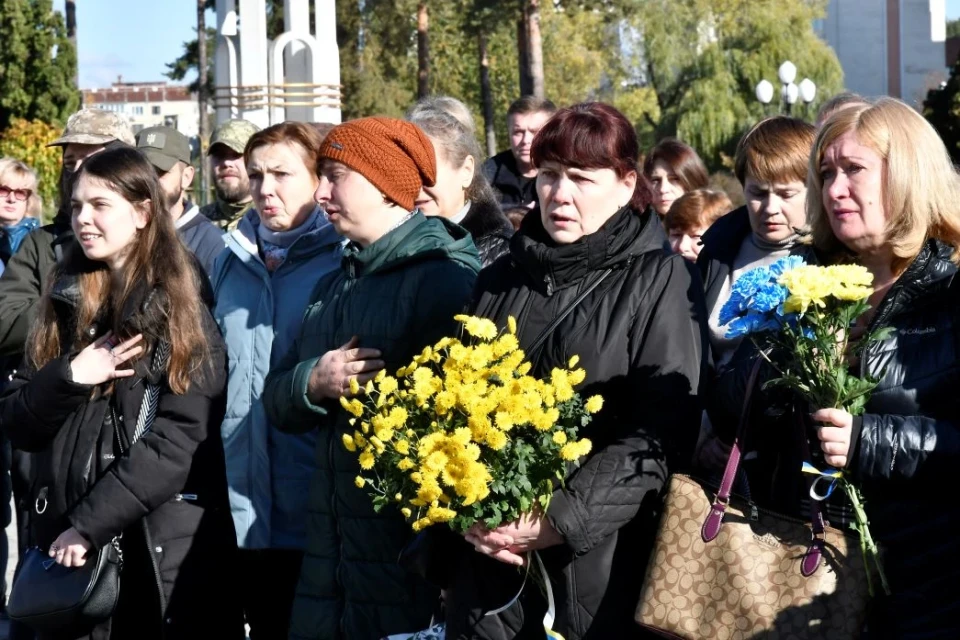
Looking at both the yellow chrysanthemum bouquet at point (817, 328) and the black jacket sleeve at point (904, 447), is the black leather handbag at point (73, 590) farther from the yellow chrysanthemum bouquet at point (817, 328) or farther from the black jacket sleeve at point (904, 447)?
the black jacket sleeve at point (904, 447)

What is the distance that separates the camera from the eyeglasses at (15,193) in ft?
24.6

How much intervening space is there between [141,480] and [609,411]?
176cm

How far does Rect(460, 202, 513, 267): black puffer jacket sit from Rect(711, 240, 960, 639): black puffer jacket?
7.06ft

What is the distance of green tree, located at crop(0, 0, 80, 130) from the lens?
105 ft

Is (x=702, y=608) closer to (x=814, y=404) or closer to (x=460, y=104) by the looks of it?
(x=814, y=404)

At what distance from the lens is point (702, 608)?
3131mm

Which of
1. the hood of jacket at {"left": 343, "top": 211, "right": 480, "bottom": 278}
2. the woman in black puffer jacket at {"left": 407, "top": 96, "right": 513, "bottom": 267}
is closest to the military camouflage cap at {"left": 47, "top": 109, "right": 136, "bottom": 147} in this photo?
the woman in black puffer jacket at {"left": 407, "top": 96, "right": 513, "bottom": 267}

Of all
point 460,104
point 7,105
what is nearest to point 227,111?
point 460,104

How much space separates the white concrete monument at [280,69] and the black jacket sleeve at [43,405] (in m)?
10.3

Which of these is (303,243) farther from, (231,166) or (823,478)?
(823,478)

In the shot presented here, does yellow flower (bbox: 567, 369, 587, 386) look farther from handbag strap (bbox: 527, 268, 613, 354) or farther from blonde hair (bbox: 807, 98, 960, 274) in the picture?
blonde hair (bbox: 807, 98, 960, 274)

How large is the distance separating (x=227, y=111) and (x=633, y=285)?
12636mm

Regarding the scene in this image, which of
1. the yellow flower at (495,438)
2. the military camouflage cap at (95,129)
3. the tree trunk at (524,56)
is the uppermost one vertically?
the tree trunk at (524,56)

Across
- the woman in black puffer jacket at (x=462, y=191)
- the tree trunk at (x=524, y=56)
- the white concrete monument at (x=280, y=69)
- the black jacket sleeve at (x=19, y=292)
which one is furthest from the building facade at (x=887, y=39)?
the black jacket sleeve at (x=19, y=292)
